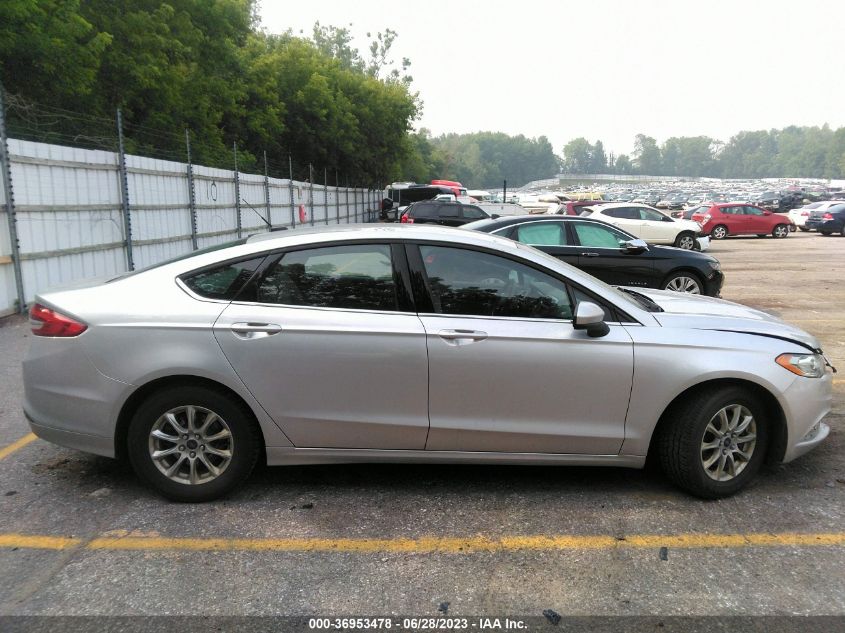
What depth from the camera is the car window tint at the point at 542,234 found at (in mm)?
10203

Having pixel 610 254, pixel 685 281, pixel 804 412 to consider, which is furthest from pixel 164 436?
pixel 685 281

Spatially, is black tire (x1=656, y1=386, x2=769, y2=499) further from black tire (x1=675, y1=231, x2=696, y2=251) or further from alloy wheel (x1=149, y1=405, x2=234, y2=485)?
black tire (x1=675, y1=231, x2=696, y2=251)

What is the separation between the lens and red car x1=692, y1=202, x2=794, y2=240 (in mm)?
28703

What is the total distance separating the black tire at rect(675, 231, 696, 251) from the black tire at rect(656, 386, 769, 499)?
16.7m

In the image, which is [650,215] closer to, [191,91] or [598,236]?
[598,236]

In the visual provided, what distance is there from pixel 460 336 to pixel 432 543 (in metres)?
1.07

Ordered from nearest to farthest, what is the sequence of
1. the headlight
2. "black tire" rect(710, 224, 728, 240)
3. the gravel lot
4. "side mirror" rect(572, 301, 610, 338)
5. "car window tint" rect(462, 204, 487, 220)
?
the gravel lot
"side mirror" rect(572, 301, 610, 338)
the headlight
"car window tint" rect(462, 204, 487, 220)
"black tire" rect(710, 224, 728, 240)

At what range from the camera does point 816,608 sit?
2900 mm

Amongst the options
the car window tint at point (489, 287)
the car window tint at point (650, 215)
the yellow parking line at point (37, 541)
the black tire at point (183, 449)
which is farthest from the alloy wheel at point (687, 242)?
the yellow parking line at point (37, 541)

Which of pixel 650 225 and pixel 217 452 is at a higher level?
pixel 650 225

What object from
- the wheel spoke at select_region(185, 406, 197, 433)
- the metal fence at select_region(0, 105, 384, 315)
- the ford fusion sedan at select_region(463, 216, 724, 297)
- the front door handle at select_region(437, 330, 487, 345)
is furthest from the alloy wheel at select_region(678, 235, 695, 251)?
the wheel spoke at select_region(185, 406, 197, 433)

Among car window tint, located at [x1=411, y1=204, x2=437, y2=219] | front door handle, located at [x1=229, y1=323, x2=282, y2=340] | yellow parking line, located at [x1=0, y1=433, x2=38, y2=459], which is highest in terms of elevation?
car window tint, located at [x1=411, y1=204, x2=437, y2=219]

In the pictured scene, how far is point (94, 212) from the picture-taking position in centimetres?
1062

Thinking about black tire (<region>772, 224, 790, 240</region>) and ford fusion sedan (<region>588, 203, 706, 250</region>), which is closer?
ford fusion sedan (<region>588, 203, 706, 250</region>)
